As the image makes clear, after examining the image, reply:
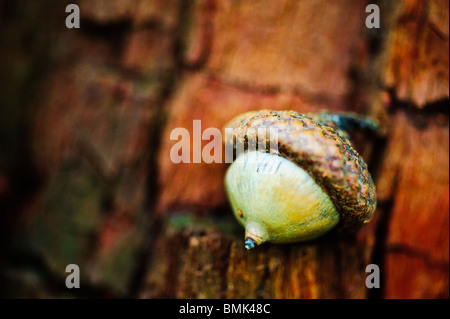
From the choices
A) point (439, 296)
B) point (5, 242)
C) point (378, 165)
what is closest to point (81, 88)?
point (5, 242)

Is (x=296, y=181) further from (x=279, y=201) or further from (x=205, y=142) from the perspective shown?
(x=205, y=142)

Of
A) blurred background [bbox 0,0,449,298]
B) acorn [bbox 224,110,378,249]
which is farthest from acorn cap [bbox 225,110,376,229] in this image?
blurred background [bbox 0,0,449,298]

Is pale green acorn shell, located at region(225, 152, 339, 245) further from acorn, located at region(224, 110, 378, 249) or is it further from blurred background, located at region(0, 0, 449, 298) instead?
blurred background, located at region(0, 0, 449, 298)

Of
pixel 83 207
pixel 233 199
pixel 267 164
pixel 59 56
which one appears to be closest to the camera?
pixel 267 164

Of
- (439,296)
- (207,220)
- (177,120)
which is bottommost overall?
(439,296)

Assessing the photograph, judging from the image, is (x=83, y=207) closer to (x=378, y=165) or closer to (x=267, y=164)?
(x=267, y=164)

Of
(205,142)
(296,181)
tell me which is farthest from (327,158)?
(205,142)
